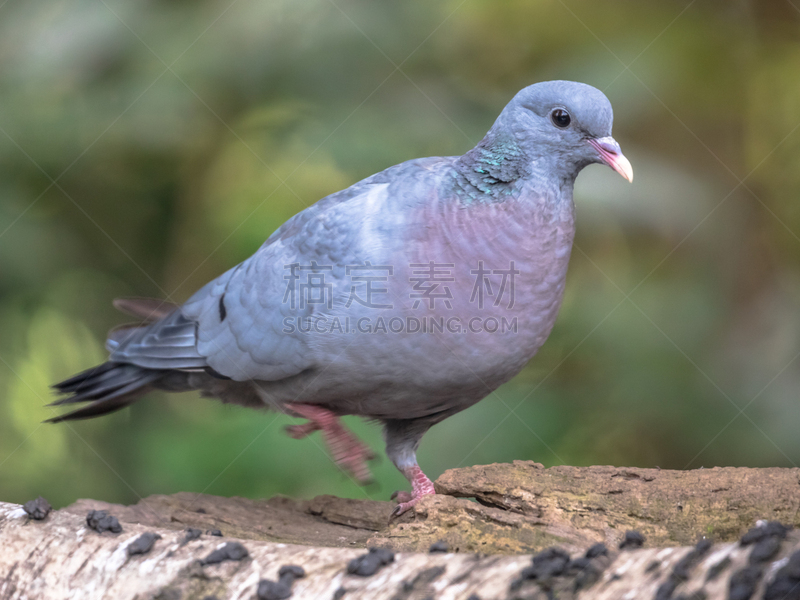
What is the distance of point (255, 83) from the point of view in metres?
4.43

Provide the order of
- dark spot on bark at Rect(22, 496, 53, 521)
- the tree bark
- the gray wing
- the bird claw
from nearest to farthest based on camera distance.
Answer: the tree bark
dark spot on bark at Rect(22, 496, 53, 521)
the gray wing
the bird claw

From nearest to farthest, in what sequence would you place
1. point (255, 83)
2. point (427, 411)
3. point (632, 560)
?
point (632, 560)
point (427, 411)
point (255, 83)

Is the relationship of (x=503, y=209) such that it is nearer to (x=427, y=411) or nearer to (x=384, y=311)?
(x=384, y=311)

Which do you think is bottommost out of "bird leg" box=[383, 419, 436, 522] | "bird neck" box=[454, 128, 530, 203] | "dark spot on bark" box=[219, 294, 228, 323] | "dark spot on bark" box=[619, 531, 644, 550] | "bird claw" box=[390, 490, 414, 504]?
"bird claw" box=[390, 490, 414, 504]

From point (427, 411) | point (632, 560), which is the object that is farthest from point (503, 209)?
point (632, 560)

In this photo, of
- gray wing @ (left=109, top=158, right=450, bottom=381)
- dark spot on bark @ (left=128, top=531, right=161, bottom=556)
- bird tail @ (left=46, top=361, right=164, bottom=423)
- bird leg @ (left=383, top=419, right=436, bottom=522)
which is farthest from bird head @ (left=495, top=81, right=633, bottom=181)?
bird tail @ (left=46, top=361, right=164, bottom=423)

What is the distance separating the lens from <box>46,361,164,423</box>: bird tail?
3748 mm

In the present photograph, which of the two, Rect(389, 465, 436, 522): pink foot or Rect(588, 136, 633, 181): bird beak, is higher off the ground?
Rect(588, 136, 633, 181): bird beak

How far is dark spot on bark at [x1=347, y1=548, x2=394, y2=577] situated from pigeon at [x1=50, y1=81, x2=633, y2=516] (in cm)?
98

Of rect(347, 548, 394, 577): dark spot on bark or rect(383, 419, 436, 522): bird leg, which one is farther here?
rect(383, 419, 436, 522): bird leg

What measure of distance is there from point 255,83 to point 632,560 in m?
3.48

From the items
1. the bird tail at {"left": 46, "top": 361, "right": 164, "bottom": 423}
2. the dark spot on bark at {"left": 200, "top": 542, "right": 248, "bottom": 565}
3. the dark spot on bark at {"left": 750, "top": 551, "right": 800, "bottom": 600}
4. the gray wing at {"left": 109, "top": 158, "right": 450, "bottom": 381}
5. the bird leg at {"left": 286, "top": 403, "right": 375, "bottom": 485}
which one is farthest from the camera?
the bird tail at {"left": 46, "top": 361, "right": 164, "bottom": 423}

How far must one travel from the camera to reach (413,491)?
3406 mm

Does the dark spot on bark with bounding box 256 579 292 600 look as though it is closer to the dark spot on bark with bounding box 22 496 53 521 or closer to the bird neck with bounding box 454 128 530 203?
the dark spot on bark with bounding box 22 496 53 521
